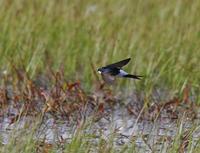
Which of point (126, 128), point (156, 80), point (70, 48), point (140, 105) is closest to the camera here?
point (126, 128)

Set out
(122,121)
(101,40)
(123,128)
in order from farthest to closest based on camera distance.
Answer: (101,40)
(122,121)
(123,128)

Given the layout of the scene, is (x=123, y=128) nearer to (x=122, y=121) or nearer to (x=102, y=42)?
(x=122, y=121)

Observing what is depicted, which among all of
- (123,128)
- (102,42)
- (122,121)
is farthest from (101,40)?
(123,128)

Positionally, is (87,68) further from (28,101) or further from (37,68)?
(28,101)

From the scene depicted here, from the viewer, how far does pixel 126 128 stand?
16.0 ft

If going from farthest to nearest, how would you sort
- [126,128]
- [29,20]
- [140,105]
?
1. [29,20]
2. [140,105]
3. [126,128]

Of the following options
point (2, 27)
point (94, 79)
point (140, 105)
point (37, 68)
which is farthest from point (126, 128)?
point (2, 27)

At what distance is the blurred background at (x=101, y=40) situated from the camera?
229 inches

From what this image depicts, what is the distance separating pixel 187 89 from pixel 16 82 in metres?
1.13

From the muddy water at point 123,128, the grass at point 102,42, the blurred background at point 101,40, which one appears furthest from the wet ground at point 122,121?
the blurred background at point 101,40

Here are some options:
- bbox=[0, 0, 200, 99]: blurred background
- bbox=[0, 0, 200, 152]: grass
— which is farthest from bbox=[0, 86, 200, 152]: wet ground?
bbox=[0, 0, 200, 99]: blurred background

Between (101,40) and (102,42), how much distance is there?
0.07 ft

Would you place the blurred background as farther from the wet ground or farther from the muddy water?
the muddy water

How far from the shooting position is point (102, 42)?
6324 mm
